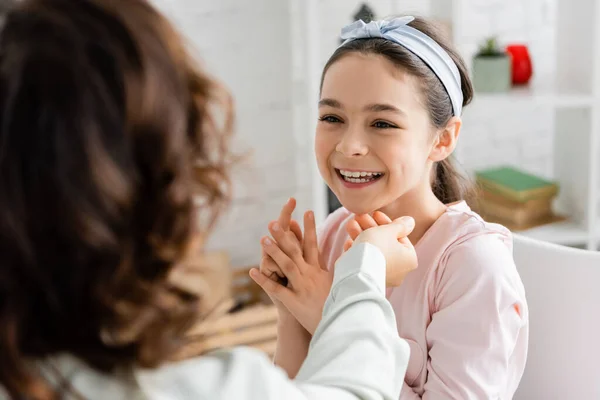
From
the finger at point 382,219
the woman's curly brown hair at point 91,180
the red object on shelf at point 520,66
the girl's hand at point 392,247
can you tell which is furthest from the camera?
the red object on shelf at point 520,66

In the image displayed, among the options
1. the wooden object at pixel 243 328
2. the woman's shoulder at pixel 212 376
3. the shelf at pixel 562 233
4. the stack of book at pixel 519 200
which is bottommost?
the wooden object at pixel 243 328

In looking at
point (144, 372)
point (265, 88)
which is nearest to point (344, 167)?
point (144, 372)

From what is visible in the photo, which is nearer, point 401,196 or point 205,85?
point 205,85

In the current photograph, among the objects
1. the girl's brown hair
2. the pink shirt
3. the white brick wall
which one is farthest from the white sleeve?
the white brick wall

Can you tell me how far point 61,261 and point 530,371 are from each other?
85 centimetres

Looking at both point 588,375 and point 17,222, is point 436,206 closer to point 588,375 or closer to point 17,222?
point 588,375

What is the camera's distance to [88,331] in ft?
2.15

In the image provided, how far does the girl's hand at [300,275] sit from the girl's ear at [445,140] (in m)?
0.23

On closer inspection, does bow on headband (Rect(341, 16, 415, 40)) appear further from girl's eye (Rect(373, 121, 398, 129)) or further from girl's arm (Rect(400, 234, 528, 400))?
girl's arm (Rect(400, 234, 528, 400))

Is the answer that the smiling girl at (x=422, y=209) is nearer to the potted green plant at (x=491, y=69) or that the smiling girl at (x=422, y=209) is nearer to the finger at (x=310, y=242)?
the finger at (x=310, y=242)

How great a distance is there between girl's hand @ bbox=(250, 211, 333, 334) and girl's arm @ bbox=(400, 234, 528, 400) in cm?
16

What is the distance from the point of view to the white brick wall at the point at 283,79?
2.51 m

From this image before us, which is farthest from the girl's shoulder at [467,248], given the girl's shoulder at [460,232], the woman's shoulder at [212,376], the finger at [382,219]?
the woman's shoulder at [212,376]

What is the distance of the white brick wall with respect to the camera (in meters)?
2.51
